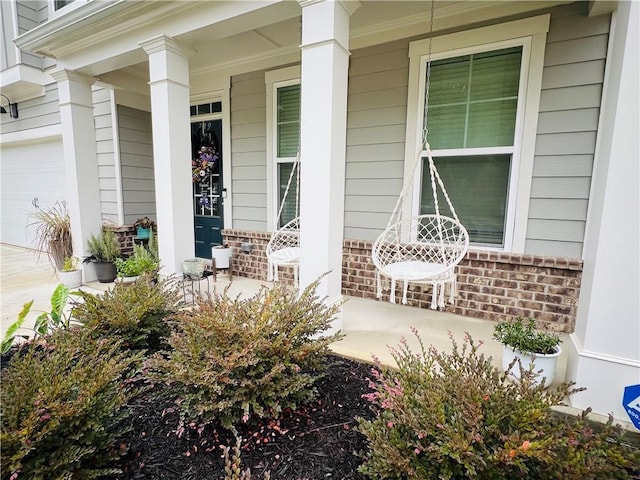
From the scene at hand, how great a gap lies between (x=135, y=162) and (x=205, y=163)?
1.31 metres

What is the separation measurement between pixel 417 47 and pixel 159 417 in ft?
11.7

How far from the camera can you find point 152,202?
17.5 ft

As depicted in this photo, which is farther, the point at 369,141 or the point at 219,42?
the point at 219,42

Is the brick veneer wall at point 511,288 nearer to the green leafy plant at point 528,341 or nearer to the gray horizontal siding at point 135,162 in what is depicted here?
the green leafy plant at point 528,341

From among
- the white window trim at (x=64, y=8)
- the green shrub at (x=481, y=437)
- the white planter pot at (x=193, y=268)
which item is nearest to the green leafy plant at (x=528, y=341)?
the green shrub at (x=481, y=437)

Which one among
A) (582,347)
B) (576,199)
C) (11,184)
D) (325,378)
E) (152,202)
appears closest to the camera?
(582,347)

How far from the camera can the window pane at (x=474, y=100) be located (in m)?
2.81

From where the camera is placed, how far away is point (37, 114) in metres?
5.75

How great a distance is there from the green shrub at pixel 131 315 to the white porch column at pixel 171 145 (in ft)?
3.57

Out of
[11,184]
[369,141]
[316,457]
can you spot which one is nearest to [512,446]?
[316,457]

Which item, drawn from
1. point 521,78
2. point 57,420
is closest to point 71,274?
point 57,420

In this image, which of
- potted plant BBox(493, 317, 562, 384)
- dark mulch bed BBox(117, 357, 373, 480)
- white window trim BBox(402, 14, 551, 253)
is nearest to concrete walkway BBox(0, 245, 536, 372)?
potted plant BBox(493, 317, 562, 384)

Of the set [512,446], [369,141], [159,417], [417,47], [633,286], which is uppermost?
[417,47]

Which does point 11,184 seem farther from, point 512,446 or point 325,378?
point 512,446
